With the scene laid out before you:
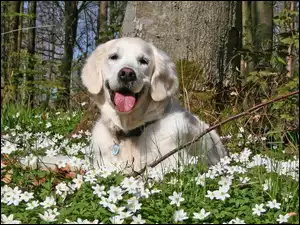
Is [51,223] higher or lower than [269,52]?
lower

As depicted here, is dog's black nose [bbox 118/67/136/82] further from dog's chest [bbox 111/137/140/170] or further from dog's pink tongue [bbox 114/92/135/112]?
dog's chest [bbox 111/137/140/170]

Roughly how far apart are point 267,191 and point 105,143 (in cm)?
181

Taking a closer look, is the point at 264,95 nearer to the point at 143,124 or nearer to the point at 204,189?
the point at 143,124

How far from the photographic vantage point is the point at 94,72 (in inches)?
165

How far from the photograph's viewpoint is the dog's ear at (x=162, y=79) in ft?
13.0

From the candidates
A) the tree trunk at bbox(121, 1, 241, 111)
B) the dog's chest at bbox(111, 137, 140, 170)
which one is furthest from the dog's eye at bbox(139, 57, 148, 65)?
the tree trunk at bbox(121, 1, 241, 111)

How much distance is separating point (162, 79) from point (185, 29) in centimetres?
171

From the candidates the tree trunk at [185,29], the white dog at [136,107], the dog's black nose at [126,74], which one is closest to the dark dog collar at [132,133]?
the white dog at [136,107]

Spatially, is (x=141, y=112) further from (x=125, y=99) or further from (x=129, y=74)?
(x=129, y=74)

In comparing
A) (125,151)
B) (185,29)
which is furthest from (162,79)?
(185,29)

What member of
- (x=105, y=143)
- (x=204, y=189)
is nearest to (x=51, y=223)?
(x=204, y=189)

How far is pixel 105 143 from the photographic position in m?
3.97

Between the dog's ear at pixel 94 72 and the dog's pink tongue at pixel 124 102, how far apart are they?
0.91 feet

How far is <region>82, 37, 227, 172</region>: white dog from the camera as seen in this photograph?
3.79 metres
